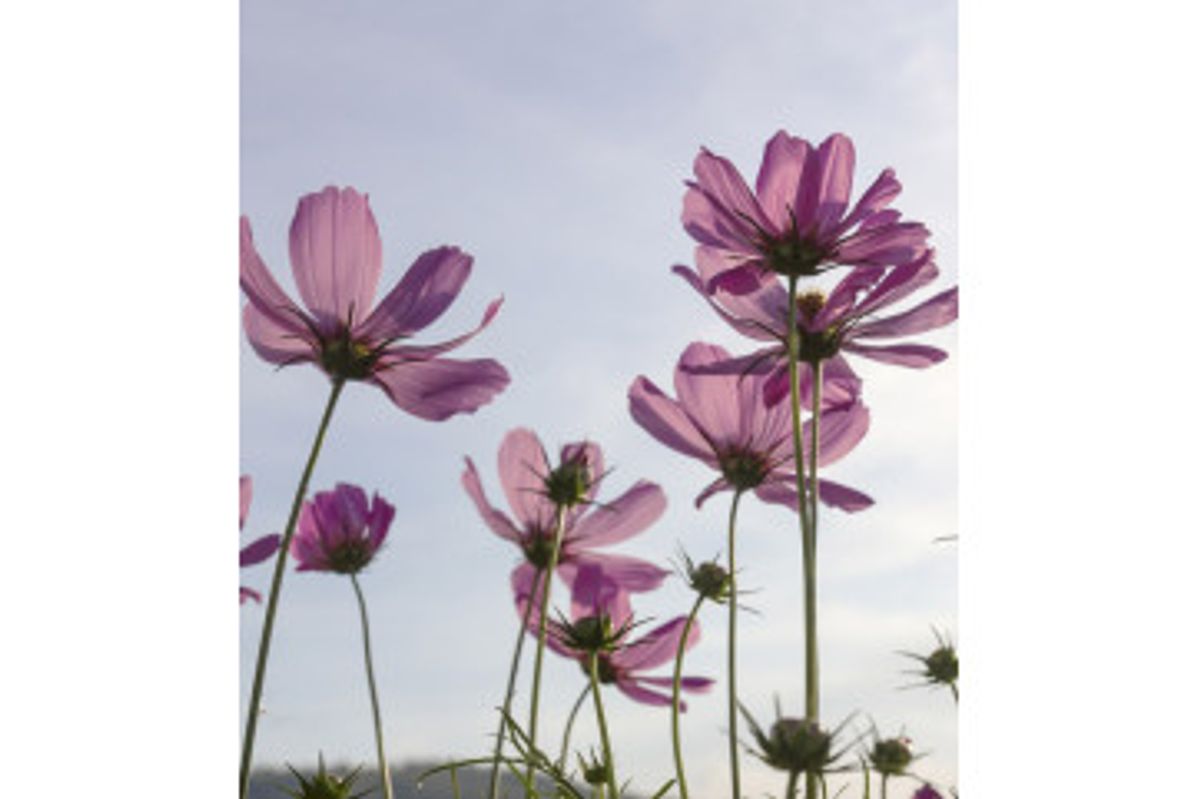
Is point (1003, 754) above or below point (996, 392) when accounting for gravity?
below

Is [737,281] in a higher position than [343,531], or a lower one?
higher

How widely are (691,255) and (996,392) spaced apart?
19 cm

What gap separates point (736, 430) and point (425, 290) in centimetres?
17

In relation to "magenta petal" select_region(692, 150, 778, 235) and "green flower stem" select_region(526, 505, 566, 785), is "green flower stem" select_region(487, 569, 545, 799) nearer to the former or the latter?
"green flower stem" select_region(526, 505, 566, 785)

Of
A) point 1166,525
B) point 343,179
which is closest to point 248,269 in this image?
point 343,179

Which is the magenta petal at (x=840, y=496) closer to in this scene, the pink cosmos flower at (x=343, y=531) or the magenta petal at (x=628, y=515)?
the magenta petal at (x=628, y=515)

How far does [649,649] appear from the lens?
2.75 ft

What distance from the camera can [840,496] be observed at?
67 cm

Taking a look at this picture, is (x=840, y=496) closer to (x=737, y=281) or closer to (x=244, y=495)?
(x=737, y=281)

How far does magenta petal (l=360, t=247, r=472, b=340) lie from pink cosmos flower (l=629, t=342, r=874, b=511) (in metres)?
0.11

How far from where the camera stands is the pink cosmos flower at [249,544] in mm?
663

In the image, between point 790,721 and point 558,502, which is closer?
point 790,721

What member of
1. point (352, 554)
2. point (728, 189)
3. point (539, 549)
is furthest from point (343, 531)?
point (728, 189)
